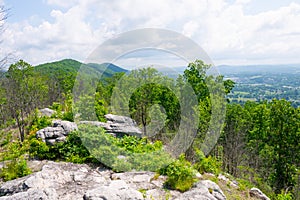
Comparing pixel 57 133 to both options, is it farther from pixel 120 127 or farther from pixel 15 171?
pixel 120 127

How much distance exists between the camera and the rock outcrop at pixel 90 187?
6.11m

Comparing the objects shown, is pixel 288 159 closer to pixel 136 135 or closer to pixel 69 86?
pixel 136 135

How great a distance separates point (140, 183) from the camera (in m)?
7.66

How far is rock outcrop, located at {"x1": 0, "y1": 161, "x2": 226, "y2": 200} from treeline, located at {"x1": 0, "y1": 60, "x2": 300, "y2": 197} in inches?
178

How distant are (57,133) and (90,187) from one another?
12.9ft

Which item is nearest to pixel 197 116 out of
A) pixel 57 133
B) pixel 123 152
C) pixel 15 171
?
pixel 123 152

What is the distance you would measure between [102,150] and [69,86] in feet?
81.6

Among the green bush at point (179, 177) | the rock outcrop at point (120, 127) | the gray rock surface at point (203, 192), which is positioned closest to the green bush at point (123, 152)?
the green bush at point (179, 177)

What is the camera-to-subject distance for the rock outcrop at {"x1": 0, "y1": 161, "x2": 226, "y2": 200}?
20.1 feet

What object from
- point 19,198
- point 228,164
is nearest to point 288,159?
point 228,164

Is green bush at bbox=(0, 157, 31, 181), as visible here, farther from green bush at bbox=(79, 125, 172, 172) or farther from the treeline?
the treeline

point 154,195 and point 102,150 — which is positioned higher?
point 102,150

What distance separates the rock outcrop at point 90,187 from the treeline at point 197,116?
453 cm

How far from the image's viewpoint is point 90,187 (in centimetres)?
699
